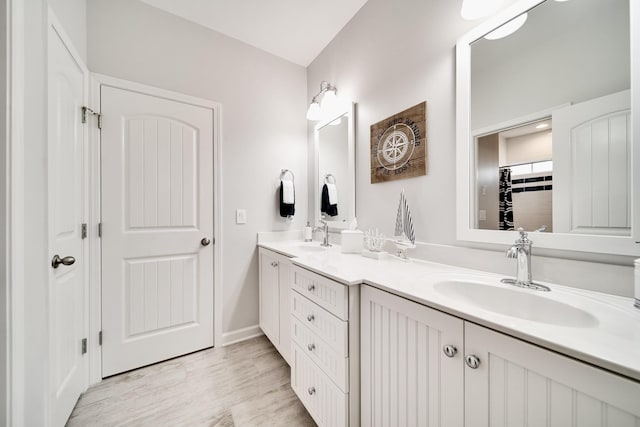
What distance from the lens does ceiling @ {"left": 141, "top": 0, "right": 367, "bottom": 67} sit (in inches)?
67.0

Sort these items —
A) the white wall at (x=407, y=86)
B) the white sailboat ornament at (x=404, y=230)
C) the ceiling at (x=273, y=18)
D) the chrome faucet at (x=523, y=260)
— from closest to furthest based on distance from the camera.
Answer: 1. the chrome faucet at (x=523, y=260)
2. the white wall at (x=407, y=86)
3. the white sailboat ornament at (x=404, y=230)
4. the ceiling at (x=273, y=18)

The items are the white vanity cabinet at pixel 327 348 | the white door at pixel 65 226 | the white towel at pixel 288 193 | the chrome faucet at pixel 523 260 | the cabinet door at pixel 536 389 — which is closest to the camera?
the cabinet door at pixel 536 389

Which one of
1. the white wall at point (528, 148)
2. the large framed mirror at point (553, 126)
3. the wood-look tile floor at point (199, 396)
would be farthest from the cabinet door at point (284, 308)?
the white wall at point (528, 148)

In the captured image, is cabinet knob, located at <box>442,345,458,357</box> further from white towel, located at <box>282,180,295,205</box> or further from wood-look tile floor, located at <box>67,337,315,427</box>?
white towel, located at <box>282,180,295,205</box>

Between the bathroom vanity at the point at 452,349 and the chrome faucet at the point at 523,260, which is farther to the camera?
the chrome faucet at the point at 523,260

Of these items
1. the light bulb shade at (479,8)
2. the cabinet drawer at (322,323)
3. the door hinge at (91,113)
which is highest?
the light bulb shade at (479,8)

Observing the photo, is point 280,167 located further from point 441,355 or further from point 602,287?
point 602,287

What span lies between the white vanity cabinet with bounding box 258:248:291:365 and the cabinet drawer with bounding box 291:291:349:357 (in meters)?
0.21

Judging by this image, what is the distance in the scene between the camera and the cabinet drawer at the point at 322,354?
0.97 metres

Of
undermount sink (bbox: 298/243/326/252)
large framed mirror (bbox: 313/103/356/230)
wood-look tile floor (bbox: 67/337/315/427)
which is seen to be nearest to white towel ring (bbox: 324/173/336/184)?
large framed mirror (bbox: 313/103/356/230)

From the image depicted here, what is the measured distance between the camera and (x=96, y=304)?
4.96 feet

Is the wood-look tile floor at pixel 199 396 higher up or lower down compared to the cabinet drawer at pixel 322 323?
lower down

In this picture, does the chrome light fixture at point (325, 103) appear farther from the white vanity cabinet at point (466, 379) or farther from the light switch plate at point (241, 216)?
the white vanity cabinet at point (466, 379)

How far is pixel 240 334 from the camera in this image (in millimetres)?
2018
